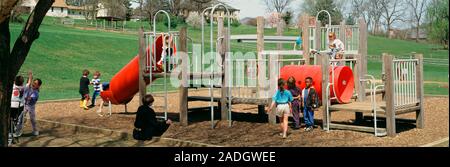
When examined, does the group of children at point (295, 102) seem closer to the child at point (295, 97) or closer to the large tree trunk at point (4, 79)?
the child at point (295, 97)

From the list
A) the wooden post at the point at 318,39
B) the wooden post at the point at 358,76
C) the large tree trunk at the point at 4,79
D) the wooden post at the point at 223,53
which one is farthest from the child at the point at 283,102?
the large tree trunk at the point at 4,79

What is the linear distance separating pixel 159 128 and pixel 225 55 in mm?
3199

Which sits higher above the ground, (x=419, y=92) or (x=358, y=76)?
(x=358, y=76)

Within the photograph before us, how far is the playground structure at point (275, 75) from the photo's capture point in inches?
485

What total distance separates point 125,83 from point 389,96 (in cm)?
796

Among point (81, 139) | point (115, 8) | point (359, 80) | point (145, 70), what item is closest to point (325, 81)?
point (359, 80)

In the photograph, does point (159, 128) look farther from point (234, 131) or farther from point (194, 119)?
point (194, 119)

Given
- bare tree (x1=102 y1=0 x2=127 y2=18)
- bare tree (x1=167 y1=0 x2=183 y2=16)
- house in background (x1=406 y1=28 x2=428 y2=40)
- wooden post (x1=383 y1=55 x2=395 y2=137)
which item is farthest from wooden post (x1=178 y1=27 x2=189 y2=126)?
house in background (x1=406 y1=28 x2=428 y2=40)

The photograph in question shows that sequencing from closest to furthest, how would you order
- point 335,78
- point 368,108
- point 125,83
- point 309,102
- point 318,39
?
point 368,108 → point 309,102 → point 335,78 → point 318,39 → point 125,83

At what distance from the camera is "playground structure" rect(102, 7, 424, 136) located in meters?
12.3

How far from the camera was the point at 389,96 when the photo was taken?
38.3 ft

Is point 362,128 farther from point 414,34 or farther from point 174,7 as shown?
point 414,34

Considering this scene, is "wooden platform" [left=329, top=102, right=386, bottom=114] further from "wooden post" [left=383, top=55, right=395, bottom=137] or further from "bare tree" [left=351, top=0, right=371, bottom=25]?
"bare tree" [left=351, top=0, right=371, bottom=25]

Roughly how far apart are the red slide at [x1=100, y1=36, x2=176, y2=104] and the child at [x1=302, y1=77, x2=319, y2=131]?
4760 mm
